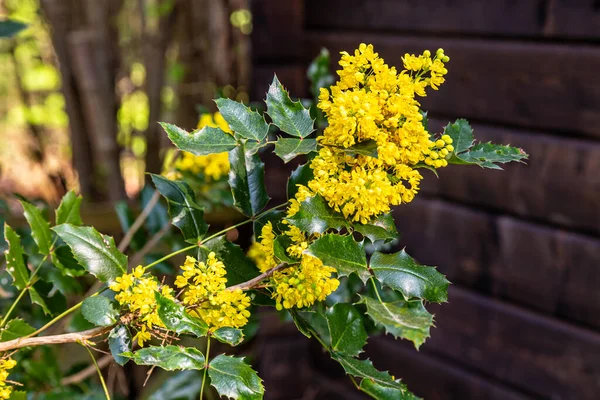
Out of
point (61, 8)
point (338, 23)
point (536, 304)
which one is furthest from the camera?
point (61, 8)

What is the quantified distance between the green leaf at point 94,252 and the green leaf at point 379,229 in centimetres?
29

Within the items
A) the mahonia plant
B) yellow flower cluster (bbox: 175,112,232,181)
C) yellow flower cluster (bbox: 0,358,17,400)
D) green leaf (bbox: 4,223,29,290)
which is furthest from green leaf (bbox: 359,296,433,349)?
yellow flower cluster (bbox: 175,112,232,181)

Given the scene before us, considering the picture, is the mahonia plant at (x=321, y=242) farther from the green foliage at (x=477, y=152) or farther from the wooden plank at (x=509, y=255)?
the wooden plank at (x=509, y=255)

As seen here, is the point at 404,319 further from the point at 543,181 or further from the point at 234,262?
the point at 543,181

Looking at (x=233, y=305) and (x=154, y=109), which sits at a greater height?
(x=233, y=305)

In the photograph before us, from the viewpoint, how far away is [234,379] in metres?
0.62

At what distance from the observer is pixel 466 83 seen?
5.66ft

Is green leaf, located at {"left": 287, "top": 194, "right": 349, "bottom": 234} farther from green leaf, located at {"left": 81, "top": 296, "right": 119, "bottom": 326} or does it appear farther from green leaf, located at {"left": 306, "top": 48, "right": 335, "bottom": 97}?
green leaf, located at {"left": 306, "top": 48, "right": 335, "bottom": 97}

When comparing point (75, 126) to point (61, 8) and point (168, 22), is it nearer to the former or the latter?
point (61, 8)

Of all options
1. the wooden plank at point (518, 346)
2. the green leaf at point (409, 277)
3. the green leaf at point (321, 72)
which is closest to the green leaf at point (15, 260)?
the green leaf at point (409, 277)

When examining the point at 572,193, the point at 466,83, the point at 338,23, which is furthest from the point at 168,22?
the point at 572,193

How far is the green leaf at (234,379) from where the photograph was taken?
607 mm

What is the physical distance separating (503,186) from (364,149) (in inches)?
47.2

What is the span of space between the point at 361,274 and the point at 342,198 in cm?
8
